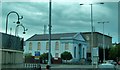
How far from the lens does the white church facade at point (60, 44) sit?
96.0 metres

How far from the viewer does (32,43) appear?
103m

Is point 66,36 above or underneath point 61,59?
above

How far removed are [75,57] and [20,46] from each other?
71764mm

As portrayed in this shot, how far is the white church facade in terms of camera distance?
9601cm

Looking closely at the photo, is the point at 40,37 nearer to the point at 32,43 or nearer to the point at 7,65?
the point at 32,43

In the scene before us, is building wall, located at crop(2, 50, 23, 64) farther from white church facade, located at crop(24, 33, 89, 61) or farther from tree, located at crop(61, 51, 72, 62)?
white church facade, located at crop(24, 33, 89, 61)

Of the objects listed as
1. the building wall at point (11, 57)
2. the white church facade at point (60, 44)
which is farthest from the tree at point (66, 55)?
the building wall at point (11, 57)

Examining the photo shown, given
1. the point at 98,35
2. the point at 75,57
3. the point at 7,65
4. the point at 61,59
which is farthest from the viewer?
the point at 98,35

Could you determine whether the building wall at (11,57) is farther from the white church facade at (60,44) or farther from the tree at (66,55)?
the white church facade at (60,44)

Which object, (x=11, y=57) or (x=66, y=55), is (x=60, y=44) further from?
(x=11, y=57)

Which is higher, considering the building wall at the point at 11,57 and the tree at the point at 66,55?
the building wall at the point at 11,57

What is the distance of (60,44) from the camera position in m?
97.6

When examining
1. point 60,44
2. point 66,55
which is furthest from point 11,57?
point 60,44

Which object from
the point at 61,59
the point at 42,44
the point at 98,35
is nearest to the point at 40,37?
the point at 42,44
